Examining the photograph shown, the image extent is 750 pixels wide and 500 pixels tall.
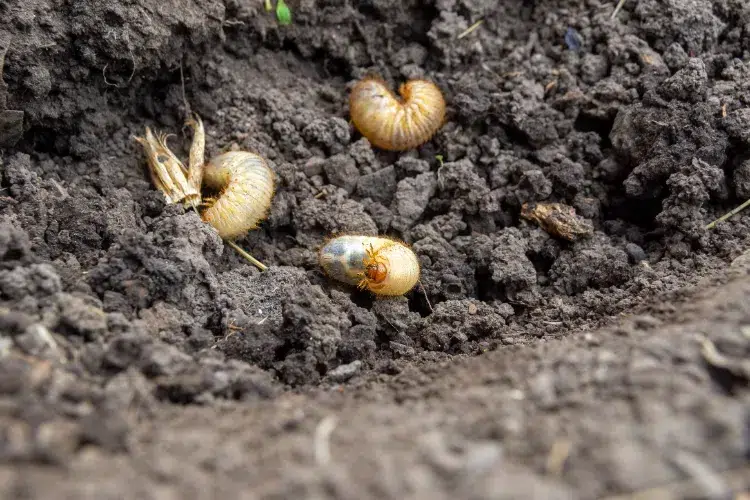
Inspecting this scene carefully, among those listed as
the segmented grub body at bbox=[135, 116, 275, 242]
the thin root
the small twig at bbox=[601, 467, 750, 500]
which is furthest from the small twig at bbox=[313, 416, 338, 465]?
the segmented grub body at bbox=[135, 116, 275, 242]

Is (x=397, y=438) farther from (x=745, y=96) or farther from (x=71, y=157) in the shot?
(x=745, y=96)

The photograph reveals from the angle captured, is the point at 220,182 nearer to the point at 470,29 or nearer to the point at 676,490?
the point at 470,29

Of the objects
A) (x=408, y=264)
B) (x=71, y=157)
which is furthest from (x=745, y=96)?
(x=71, y=157)

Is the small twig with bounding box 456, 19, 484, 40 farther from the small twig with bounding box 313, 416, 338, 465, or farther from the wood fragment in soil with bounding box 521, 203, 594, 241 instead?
the small twig with bounding box 313, 416, 338, 465

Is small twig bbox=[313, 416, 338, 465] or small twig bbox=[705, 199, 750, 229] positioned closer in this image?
small twig bbox=[313, 416, 338, 465]

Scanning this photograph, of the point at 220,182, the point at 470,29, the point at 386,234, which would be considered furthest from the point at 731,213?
the point at 220,182

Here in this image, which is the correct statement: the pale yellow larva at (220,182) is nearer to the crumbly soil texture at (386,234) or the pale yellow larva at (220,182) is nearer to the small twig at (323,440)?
the crumbly soil texture at (386,234)
